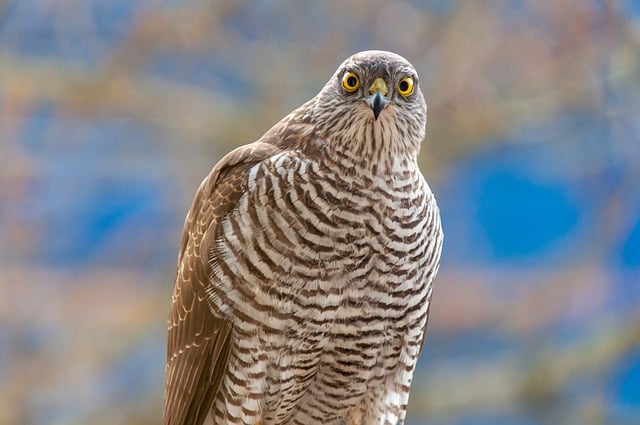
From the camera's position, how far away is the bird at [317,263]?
2.24 meters

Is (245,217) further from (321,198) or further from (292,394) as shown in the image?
(292,394)

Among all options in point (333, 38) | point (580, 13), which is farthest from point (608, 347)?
point (333, 38)

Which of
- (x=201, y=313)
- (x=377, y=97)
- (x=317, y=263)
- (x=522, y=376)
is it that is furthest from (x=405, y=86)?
(x=522, y=376)

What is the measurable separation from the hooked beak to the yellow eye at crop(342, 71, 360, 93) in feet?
0.15

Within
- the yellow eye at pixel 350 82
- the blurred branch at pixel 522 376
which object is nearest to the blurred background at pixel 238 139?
the blurred branch at pixel 522 376

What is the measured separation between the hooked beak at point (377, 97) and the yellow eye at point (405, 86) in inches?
2.1

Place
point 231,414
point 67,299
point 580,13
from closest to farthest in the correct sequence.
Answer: point 231,414 → point 580,13 → point 67,299

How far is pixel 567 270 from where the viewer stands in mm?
4527

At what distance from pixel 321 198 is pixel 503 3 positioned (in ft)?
8.51

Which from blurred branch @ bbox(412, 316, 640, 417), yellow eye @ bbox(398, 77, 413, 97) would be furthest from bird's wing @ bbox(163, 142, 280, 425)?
blurred branch @ bbox(412, 316, 640, 417)

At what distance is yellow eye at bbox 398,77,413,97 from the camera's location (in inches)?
92.4

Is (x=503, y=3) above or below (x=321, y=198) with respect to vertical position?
above

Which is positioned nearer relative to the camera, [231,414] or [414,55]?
[231,414]

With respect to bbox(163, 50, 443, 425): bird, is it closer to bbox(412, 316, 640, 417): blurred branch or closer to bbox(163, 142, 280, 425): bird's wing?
bbox(163, 142, 280, 425): bird's wing
